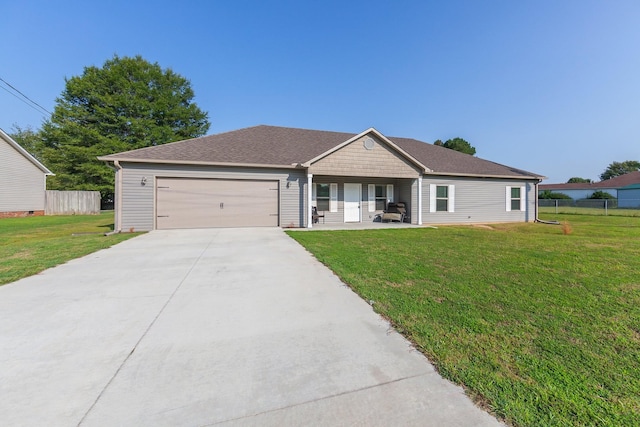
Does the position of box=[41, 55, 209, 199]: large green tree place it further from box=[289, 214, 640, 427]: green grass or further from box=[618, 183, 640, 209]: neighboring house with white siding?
box=[618, 183, 640, 209]: neighboring house with white siding

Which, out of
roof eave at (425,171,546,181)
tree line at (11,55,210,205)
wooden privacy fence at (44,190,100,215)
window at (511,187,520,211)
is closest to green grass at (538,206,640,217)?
roof eave at (425,171,546,181)

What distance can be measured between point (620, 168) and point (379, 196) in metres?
74.0

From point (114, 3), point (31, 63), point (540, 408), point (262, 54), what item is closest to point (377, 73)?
point (262, 54)

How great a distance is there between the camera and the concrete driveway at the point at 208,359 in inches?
66.1

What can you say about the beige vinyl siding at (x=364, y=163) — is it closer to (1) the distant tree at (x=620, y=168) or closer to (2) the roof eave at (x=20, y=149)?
(2) the roof eave at (x=20, y=149)

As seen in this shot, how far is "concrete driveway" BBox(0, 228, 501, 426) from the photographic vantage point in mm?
1679

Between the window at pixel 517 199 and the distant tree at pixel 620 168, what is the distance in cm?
6463

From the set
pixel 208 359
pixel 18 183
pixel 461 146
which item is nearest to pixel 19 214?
pixel 18 183

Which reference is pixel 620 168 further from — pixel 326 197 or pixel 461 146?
pixel 326 197

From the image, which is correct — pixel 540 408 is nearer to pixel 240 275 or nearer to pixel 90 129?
pixel 240 275

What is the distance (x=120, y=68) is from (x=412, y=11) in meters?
31.3

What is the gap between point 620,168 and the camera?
57.2 m

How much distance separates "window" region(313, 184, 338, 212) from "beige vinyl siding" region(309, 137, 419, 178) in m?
1.55

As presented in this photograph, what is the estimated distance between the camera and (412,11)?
11227 mm
